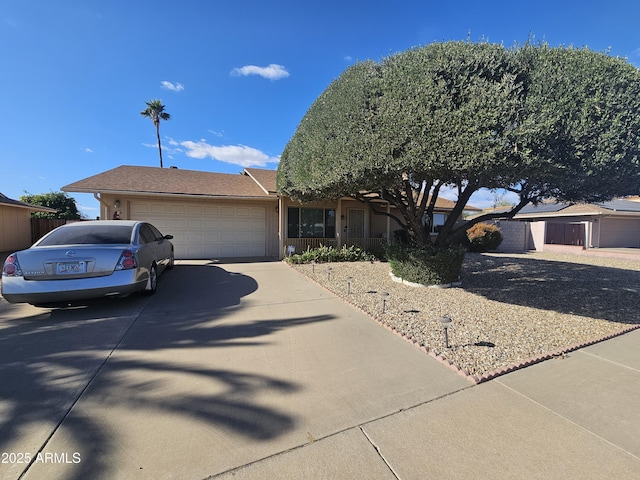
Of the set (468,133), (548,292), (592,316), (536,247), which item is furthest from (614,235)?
(468,133)

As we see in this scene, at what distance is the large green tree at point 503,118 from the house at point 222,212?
626 centimetres

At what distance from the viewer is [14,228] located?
1461 cm

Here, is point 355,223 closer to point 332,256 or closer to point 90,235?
point 332,256

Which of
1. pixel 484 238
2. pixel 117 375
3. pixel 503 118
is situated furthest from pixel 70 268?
pixel 484 238

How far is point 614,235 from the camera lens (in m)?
19.1

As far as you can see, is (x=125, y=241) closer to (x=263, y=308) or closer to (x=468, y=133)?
(x=263, y=308)

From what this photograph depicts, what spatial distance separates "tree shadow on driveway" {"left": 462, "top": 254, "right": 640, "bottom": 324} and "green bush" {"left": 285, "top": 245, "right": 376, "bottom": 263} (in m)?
3.75

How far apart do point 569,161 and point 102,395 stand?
678 cm

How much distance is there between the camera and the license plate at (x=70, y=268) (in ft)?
14.1

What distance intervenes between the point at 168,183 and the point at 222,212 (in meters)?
2.33

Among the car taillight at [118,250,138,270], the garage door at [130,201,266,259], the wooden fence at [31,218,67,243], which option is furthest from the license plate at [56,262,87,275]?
the wooden fence at [31,218,67,243]

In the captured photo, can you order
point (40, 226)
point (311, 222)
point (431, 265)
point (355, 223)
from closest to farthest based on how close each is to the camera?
point (431, 265) < point (311, 222) < point (355, 223) < point (40, 226)

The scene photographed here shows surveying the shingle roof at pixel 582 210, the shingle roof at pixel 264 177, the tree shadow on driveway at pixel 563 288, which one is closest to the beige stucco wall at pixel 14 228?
the shingle roof at pixel 264 177

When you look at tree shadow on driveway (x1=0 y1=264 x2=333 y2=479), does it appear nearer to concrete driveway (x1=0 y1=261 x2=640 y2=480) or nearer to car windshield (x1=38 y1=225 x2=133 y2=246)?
concrete driveway (x1=0 y1=261 x2=640 y2=480)
